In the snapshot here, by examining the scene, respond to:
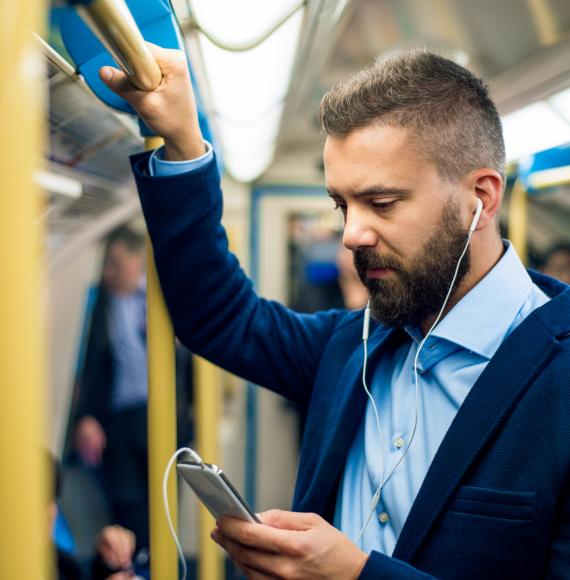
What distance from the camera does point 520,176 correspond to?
2898mm

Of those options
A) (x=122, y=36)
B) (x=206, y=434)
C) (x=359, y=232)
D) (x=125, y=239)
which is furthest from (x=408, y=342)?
(x=125, y=239)

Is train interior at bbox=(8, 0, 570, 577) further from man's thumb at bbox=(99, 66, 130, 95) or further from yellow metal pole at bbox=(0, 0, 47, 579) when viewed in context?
yellow metal pole at bbox=(0, 0, 47, 579)

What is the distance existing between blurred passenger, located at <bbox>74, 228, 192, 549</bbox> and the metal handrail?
8.76 feet

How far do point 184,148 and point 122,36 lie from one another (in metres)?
0.40

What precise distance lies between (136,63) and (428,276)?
2.13 ft

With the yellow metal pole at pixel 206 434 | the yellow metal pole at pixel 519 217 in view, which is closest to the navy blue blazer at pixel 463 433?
the yellow metal pole at pixel 206 434

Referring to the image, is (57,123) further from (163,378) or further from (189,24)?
(163,378)

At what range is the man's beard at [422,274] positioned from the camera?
1.16 meters

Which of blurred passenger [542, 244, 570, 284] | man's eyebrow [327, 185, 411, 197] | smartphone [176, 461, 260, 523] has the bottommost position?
smartphone [176, 461, 260, 523]

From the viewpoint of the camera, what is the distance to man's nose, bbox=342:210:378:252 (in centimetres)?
116

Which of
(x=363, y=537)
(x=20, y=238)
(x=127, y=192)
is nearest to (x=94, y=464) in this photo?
(x=127, y=192)

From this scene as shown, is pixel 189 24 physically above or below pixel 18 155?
above

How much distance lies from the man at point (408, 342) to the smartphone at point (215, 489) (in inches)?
1.0

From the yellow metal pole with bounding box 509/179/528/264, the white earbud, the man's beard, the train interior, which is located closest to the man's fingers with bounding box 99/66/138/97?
the train interior
